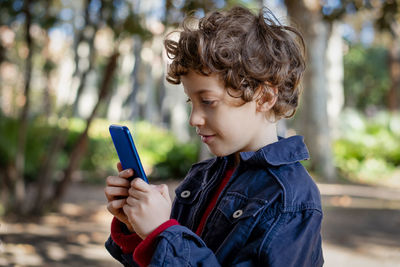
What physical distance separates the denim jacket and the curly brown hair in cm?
17

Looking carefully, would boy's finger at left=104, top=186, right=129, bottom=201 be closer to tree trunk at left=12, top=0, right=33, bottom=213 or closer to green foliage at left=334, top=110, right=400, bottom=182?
tree trunk at left=12, top=0, right=33, bottom=213

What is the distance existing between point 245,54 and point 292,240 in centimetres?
53

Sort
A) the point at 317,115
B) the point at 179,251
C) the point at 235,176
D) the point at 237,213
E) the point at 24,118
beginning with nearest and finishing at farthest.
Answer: the point at 179,251 < the point at 237,213 < the point at 235,176 < the point at 24,118 < the point at 317,115

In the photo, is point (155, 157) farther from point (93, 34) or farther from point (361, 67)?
point (361, 67)

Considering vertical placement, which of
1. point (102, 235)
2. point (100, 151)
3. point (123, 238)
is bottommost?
point (102, 235)

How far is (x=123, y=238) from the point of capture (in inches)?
57.9

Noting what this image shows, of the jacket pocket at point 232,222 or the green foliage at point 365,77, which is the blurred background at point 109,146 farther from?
the green foliage at point 365,77

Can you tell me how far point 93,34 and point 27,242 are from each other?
296 centimetres

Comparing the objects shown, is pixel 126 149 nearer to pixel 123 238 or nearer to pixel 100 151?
pixel 123 238

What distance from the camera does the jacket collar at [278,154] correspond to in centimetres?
135

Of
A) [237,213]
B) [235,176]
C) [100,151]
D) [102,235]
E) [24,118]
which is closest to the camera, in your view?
[237,213]

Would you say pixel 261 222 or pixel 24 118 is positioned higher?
pixel 24 118

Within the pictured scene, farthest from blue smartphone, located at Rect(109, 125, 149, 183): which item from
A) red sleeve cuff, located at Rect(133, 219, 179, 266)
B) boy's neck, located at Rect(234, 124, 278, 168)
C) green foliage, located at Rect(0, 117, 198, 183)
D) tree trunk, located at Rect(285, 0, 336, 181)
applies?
tree trunk, located at Rect(285, 0, 336, 181)

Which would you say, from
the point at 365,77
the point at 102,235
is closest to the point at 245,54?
the point at 102,235
